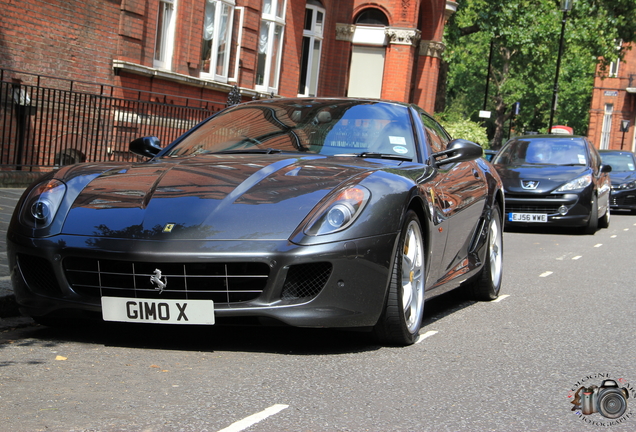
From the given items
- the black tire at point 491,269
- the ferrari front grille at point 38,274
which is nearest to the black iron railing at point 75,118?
the black tire at point 491,269

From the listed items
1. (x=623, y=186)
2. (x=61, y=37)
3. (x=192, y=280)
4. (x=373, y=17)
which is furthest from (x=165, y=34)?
(x=192, y=280)

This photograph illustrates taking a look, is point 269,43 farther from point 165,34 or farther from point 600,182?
point 600,182

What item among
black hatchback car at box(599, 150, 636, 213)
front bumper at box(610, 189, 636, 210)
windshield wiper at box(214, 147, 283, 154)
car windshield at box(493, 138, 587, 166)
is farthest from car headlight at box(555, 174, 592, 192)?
windshield wiper at box(214, 147, 283, 154)

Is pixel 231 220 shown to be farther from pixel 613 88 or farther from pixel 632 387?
pixel 613 88

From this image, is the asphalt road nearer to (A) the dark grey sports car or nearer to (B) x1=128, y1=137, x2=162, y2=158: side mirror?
(A) the dark grey sports car

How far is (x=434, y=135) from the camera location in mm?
6766

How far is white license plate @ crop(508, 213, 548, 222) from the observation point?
48.7ft

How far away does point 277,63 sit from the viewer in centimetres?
2273

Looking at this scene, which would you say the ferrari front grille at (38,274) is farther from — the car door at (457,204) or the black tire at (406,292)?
the car door at (457,204)

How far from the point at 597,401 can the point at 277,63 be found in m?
19.1

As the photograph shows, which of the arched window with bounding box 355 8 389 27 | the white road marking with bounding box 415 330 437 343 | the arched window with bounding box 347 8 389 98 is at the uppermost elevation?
the arched window with bounding box 355 8 389 27

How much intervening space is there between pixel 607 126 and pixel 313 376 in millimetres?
67891

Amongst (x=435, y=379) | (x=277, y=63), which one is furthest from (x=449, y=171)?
(x=277, y=63)

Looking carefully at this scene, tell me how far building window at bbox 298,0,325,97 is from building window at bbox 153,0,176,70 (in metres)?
8.36
